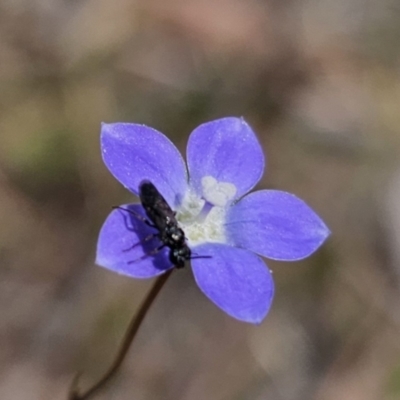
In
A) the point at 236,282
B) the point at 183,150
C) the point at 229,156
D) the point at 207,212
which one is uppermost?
the point at 229,156

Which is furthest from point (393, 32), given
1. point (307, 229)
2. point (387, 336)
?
point (307, 229)

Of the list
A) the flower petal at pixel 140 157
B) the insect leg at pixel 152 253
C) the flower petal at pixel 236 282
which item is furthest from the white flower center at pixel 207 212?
the insect leg at pixel 152 253

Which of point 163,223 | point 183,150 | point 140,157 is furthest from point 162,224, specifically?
point 183,150

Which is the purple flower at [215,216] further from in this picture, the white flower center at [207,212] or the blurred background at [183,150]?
the blurred background at [183,150]

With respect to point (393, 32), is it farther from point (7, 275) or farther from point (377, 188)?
point (7, 275)

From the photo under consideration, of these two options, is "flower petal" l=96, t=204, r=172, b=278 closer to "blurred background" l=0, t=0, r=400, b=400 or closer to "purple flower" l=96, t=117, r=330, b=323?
"purple flower" l=96, t=117, r=330, b=323

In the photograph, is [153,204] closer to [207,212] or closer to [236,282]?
[236,282]
